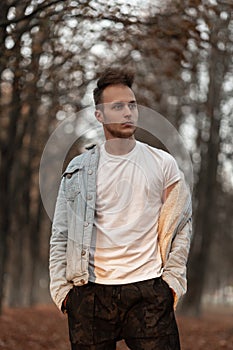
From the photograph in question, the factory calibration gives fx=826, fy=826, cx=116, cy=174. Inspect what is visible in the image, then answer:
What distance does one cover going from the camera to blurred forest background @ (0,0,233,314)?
10.9 m

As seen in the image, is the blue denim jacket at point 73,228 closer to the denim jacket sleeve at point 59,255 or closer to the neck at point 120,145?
the denim jacket sleeve at point 59,255

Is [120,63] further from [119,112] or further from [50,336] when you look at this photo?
[119,112]

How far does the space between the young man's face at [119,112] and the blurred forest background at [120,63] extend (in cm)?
70

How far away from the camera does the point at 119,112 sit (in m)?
4.85

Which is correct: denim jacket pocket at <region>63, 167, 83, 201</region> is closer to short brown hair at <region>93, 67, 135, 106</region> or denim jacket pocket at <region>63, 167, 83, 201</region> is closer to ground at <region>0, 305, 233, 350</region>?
short brown hair at <region>93, 67, 135, 106</region>

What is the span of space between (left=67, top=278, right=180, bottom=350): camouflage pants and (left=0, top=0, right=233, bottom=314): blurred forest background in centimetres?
139

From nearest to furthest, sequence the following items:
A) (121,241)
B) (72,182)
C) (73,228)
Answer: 1. (121,241)
2. (73,228)
3. (72,182)

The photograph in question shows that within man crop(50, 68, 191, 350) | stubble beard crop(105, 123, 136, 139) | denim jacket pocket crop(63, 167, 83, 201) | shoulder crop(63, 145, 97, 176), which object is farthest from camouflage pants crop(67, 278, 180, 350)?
stubble beard crop(105, 123, 136, 139)

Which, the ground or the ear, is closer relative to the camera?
the ear

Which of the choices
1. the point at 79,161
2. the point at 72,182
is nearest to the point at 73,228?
the point at 72,182

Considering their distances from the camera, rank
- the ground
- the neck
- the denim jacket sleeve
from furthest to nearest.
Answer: the ground, the neck, the denim jacket sleeve

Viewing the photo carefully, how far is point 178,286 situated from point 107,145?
3.12ft

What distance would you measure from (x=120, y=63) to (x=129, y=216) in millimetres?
12993

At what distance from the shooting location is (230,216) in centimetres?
4006
